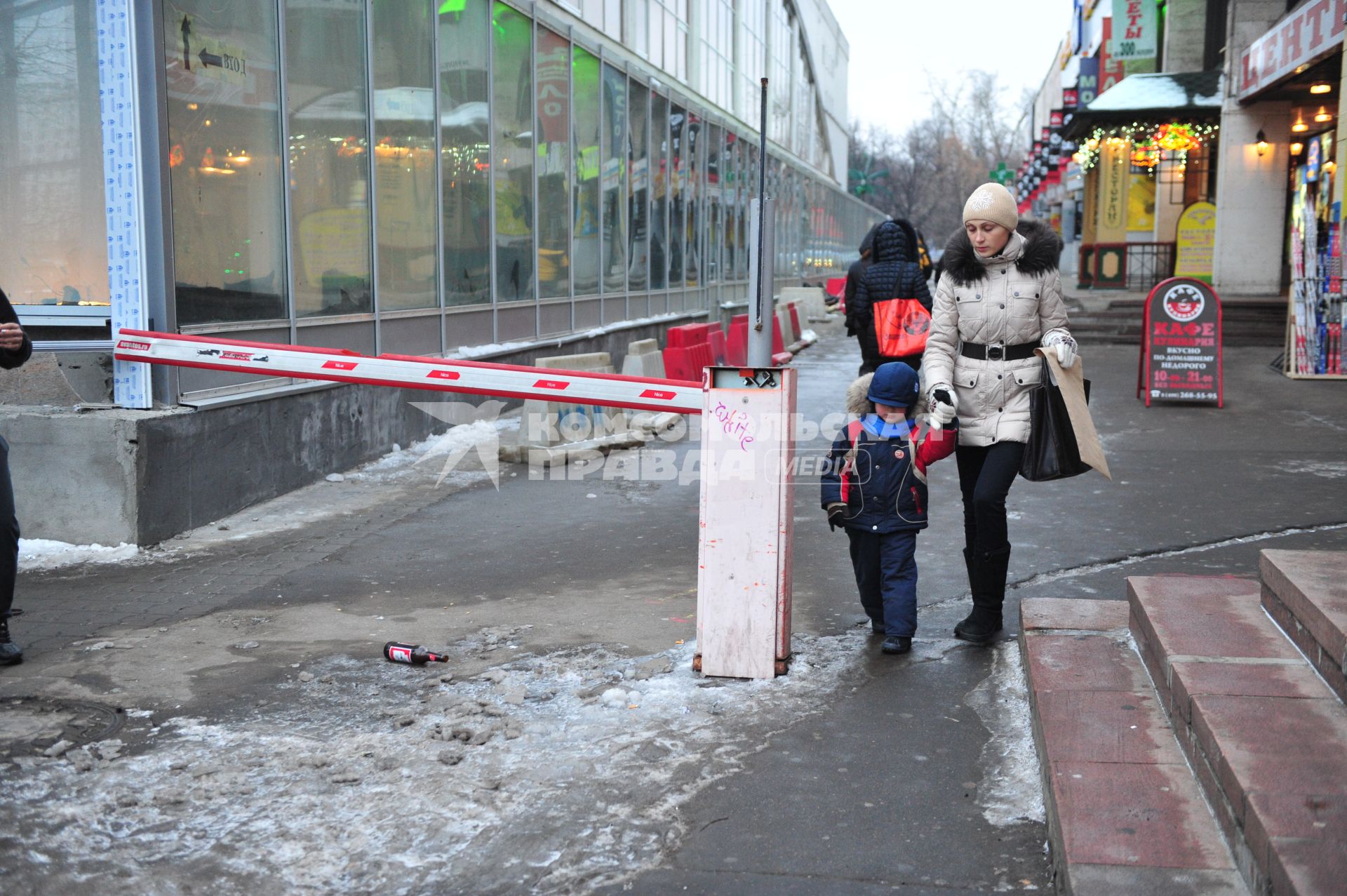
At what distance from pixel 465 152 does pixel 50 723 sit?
9350mm

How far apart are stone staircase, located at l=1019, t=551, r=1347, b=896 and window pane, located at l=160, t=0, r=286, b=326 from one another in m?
5.79

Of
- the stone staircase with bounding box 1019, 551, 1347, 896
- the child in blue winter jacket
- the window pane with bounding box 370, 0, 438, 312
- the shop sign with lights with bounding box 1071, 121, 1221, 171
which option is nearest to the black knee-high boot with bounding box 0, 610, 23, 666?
the child in blue winter jacket

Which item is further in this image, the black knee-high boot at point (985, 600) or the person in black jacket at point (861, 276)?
the person in black jacket at point (861, 276)

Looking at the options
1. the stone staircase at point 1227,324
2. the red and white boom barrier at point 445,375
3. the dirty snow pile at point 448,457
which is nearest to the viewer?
the red and white boom barrier at point 445,375

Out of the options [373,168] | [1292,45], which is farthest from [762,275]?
[1292,45]

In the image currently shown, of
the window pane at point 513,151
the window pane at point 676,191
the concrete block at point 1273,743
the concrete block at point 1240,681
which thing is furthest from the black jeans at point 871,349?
the window pane at point 676,191

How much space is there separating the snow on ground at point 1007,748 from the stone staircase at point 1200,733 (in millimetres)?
81

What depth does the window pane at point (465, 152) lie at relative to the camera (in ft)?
40.8

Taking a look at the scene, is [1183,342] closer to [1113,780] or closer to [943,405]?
[943,405]

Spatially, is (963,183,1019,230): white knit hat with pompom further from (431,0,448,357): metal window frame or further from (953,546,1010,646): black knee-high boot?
(431,0,448,357): metal window frame

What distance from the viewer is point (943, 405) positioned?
506 centimetres

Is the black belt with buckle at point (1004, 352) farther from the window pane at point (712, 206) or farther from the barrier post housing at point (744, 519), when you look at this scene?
the window pane at point (712, 206)

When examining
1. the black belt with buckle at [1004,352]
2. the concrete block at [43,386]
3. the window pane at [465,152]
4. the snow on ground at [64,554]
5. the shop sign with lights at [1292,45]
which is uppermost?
the shop sign with lights at [1292,45]

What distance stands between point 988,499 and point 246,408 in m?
5.18
